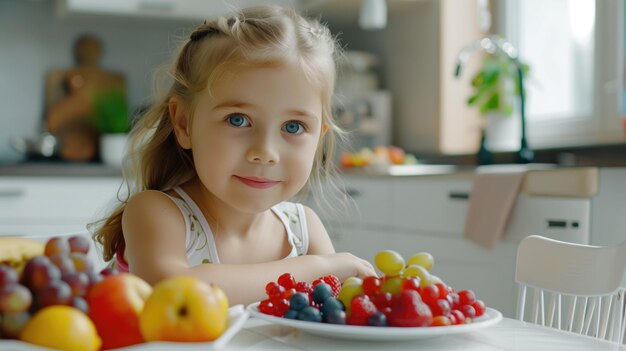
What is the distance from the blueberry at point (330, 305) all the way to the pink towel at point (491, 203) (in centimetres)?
160

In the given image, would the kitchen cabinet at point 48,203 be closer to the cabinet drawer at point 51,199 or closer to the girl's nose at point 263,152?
the cabinet drawer at point 51,199

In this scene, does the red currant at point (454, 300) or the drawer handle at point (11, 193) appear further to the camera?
the drawer handle at point (11, 193)

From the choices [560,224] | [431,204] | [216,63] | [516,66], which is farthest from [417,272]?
[516,66]

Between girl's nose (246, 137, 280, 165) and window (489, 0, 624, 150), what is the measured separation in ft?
6.52

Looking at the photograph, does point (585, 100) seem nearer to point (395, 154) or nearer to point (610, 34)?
point (610, 34)

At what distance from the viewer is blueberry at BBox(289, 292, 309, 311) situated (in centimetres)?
78

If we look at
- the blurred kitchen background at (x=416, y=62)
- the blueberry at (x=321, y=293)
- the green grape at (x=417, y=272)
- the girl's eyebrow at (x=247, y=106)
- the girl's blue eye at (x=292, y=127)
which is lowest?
the blueberry at (x=321, y=293)

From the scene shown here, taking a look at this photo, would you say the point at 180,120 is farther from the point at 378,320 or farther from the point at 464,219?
the point at 464,219

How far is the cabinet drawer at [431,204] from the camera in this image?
8.34ft

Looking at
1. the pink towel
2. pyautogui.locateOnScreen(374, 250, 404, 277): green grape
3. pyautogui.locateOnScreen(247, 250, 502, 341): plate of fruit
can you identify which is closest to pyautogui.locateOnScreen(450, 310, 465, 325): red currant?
pyautogui.locateOnScreen(247, 250, 502, 341): plate of fruit

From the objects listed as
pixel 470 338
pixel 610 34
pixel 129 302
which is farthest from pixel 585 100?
pixel 129 302

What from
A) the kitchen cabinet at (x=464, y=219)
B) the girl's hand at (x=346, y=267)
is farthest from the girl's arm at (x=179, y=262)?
the kitchen cabinet at (x=464, y=219)

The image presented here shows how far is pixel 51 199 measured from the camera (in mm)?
3234

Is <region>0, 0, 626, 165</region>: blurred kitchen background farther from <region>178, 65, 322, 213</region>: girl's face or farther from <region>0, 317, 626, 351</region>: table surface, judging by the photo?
<region>0, 317, 626, 351</region>: table surface
